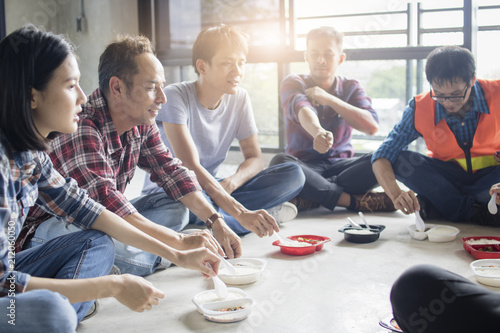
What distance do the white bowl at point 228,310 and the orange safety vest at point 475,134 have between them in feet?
4.89

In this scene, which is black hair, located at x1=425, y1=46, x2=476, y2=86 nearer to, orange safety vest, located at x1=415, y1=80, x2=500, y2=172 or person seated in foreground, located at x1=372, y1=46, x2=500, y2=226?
person seated in foreground, located at x1=372, y1=46, x2=500, y2=226

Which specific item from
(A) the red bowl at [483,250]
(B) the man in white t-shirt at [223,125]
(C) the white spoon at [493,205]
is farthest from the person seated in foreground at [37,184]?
(C) the white spoon at [493,205]

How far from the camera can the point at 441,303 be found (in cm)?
104

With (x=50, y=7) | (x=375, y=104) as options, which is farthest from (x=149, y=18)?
(x=375, y=104)

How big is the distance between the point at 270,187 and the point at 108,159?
97 centimetres

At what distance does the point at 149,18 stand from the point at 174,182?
3.12 metres

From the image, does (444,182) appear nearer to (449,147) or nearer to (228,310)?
(449,147)

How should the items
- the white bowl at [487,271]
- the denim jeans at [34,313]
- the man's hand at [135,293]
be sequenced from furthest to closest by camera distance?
1. the white bowl at [487,271]
2. the man's hand at [135,293]
3. the denim jeans at [34,313]

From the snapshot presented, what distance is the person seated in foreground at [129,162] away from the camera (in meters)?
1.71

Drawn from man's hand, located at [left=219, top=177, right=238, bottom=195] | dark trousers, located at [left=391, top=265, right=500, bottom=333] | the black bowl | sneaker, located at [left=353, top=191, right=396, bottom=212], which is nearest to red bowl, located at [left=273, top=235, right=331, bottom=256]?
the black bowl

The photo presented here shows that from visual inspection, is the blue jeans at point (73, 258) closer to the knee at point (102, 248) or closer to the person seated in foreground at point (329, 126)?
the knee at point (102, 248)

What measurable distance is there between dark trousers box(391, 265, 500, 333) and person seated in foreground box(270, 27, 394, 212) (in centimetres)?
174

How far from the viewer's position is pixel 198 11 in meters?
4.70

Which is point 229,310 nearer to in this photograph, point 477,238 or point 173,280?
point 173,280
